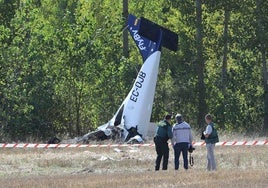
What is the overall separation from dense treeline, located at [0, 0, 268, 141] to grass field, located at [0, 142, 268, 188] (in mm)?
11191

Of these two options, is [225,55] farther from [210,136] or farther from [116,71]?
[210,136]

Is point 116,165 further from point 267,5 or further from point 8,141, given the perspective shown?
point 267,5

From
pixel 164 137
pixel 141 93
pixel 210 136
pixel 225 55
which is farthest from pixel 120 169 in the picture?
pixel 225 55

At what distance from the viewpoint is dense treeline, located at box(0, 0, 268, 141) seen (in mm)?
45250

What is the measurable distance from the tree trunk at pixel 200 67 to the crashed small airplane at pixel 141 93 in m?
5.58

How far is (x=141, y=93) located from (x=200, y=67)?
8.24 m

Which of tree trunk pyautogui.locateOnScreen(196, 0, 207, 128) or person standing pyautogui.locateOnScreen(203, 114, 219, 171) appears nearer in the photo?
person standing pyautogui.locateOnScreen(203, 114, 219, 171)

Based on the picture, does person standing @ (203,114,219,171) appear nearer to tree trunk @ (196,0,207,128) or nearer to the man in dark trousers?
the man in dark trousers

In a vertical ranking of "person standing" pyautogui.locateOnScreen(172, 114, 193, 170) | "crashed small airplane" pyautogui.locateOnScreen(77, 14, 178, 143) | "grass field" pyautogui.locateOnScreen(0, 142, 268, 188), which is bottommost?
"grass field" pyautogui.locateOnScreen(0, 142, 268, 188)

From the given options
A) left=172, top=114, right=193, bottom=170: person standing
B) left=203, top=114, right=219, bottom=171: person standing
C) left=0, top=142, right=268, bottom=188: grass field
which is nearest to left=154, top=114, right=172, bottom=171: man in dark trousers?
left=172, top=114, right=193, bottom=170: person standing

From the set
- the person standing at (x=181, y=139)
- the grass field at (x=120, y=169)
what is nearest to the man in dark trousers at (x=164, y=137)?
the person standing at (x=181, y=139)

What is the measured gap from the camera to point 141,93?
40.4m

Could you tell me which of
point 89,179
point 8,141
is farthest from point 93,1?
point 89,179

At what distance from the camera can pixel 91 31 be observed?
48469 millimetres
